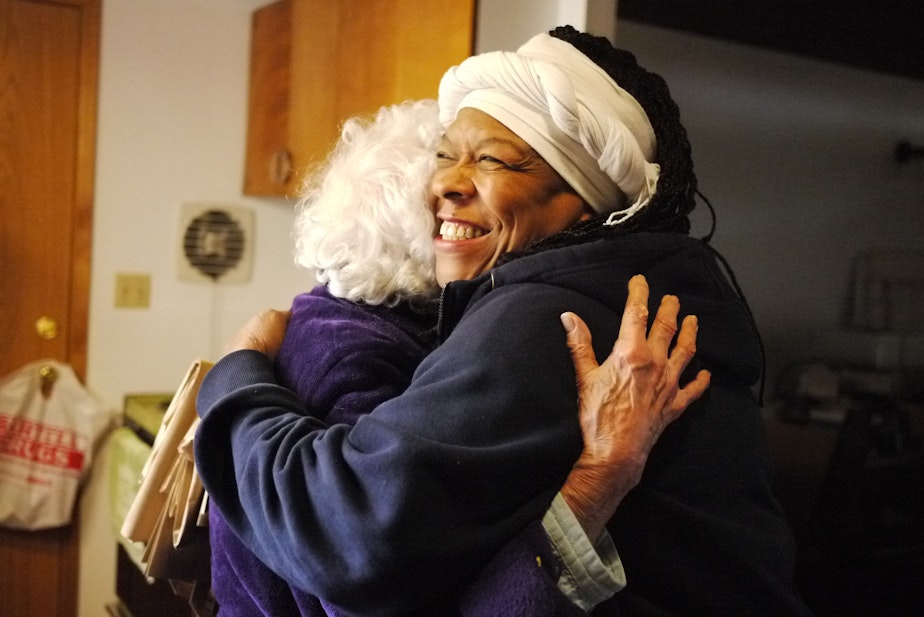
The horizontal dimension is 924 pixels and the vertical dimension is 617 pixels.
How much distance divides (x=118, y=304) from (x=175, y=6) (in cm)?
89

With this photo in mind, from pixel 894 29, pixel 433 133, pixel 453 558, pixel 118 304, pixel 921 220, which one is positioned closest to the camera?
pixel 453 558

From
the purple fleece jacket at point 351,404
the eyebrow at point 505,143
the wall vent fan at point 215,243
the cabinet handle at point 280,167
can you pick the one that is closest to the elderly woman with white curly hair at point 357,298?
the purple fleece jacket at point 351,404

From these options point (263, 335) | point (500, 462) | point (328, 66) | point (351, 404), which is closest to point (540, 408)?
point (500, 462)

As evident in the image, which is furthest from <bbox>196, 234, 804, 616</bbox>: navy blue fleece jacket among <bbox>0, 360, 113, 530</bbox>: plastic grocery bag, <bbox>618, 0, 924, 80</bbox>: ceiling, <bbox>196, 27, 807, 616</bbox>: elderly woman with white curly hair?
<bbox>0, 360, 113, 530</bbox>: plastic grocery bag

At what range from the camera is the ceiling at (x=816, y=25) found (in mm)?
1593

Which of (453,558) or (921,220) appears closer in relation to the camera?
(453,558)

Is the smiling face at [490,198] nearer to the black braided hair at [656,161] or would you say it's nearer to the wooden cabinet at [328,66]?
the black braided hair at [656,161]

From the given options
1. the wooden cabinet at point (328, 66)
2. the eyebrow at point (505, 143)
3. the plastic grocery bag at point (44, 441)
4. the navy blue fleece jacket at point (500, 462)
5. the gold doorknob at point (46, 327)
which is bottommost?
the plastic grocery bag at point (44, 441)

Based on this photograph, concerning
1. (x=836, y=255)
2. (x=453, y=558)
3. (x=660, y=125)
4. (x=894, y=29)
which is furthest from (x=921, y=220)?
(x=453, y=558)

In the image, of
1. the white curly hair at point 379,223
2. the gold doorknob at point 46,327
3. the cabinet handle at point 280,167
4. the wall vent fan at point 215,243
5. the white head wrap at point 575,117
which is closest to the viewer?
the white head wrap at point 575,117

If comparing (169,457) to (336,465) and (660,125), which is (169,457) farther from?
(660,125)

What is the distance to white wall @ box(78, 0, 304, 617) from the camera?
2.55m

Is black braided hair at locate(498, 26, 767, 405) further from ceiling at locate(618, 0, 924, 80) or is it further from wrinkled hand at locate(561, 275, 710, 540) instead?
ceiling at locate(618, 0, 924, 80)

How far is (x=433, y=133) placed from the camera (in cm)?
117
